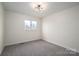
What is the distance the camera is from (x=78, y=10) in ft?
7.84

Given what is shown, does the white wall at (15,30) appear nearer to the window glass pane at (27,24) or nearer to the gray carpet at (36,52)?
the window glass pane at (27,24)

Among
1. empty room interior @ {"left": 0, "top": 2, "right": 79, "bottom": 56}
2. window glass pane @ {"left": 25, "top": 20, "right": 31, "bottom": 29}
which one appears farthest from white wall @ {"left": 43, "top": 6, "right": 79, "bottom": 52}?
window glass pane @ {"left": 25, "top": 20, "right": 31, "bottom": 29}

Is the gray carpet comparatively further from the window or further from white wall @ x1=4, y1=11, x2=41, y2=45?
the window

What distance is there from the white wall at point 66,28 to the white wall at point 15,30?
191cm

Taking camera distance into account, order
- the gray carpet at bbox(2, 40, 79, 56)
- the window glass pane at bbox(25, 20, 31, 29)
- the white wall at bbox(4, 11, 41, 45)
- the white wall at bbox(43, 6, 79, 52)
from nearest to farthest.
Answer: the gray carpet at bbox(2, 40, 79, 56) < the white wall at bbox(43, 6, 79, 52) < the white wall at bbox(4, 11, 41, 45) < the window glass pane at bbox(25, 20, 31, 29)

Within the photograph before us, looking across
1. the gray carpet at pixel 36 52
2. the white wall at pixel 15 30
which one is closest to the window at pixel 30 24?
the white wall at pixel 15 30

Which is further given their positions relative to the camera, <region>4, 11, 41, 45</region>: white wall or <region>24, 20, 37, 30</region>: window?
<region>24, 20, 37, 30</region>: window

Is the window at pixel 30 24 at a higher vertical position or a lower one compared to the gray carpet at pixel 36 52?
higher

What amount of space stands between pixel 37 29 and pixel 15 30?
6.32 ft

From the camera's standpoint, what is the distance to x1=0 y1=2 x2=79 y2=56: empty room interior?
7.70ft

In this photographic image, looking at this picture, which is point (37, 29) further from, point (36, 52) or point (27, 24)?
point (36, 52)

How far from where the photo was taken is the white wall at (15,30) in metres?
3.26

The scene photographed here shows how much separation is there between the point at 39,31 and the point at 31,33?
0.85 meters

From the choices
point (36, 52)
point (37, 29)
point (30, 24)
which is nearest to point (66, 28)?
point (36, 52)
